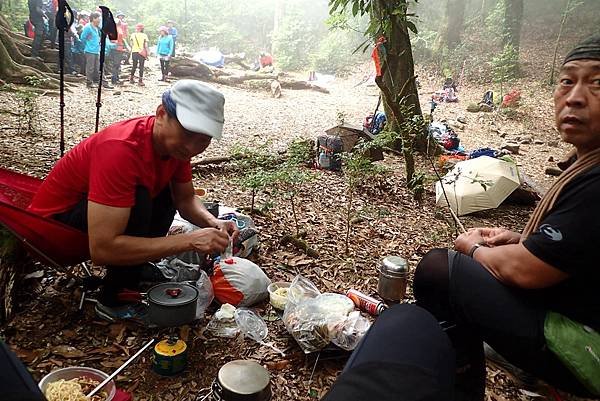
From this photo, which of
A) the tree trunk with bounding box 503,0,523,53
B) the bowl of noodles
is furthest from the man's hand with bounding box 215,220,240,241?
the tree trunk with bounding box 503,0,523,53

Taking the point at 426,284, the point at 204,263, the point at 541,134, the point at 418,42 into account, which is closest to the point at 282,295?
the point at 204,263

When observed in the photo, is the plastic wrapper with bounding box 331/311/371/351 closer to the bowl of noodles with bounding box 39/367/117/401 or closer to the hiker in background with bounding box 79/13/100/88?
the bowl of noodles with bounding box 39/367/117/401

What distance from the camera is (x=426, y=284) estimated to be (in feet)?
5.21

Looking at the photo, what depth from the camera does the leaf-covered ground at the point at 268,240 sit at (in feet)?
7.22

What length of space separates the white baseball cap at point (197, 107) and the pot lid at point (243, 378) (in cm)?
110

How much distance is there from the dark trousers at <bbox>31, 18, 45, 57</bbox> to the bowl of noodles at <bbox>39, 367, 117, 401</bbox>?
11254 mm

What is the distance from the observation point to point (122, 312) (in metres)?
2.44

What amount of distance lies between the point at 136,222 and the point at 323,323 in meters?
1.14

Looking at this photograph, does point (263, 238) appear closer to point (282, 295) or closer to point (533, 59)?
point (282, 295)

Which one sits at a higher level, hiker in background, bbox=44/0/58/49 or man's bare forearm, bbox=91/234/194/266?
man's bare forearm, bbox=91/234/194/266

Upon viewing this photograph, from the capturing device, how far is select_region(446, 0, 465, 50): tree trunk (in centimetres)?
1939

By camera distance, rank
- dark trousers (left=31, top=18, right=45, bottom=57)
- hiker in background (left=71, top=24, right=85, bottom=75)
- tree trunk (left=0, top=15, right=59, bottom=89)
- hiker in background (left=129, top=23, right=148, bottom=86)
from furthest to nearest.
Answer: hiker in background (left=129, top=23, right=148, bottom=86) → hiker in background (left=71, top=24, right=85, bottom=75) → dark trousers (left=31, top=18, right=45, bottom=57) → tree trunk (left=0, top=15, right=59, bottom=89)

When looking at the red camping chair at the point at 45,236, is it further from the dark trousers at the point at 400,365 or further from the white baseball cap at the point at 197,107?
the dark trousers at the point at 400,365

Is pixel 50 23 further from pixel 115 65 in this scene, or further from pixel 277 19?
pixel 277 19
